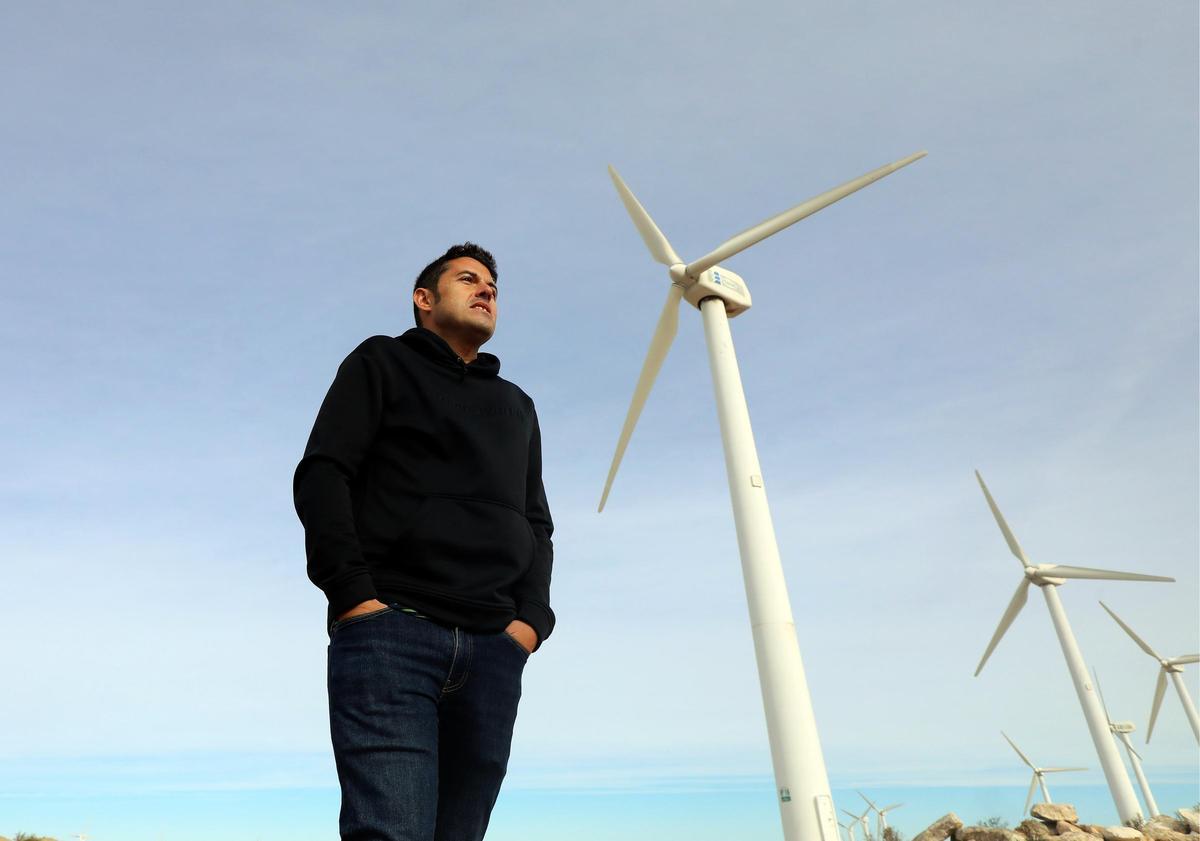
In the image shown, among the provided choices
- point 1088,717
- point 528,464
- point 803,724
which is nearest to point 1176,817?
point 1088,717

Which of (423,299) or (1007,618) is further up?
(1007,618)

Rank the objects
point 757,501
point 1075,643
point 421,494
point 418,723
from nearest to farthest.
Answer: point 418,723, point 421,494, point 757,501, point 1075,643

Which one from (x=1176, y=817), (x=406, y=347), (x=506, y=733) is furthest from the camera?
(x=1176, y=817)

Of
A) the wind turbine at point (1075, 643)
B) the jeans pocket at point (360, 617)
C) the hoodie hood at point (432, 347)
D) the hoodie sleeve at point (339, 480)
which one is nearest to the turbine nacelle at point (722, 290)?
the hoodie hood at point (432, 347)

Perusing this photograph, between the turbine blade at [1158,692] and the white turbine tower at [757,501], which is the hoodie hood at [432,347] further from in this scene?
the turbine blade at [1158,692]

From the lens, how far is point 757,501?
611 inches

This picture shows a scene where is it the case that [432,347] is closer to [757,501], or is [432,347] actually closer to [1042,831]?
[757,501]

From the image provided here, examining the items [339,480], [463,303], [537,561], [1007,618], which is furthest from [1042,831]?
[1007,618]

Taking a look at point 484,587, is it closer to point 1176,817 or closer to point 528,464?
point 528,464

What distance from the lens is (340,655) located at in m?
3.04

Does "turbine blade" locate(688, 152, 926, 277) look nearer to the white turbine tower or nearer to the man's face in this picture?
the white turbine tower

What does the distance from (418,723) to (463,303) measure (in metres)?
2.09

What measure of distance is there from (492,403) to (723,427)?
42.4ft

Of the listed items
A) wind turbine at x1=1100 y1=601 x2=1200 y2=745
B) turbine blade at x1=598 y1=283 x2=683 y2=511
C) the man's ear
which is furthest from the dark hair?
wind turbine at x1=1100 y1=601 x2=1200 y2=745
